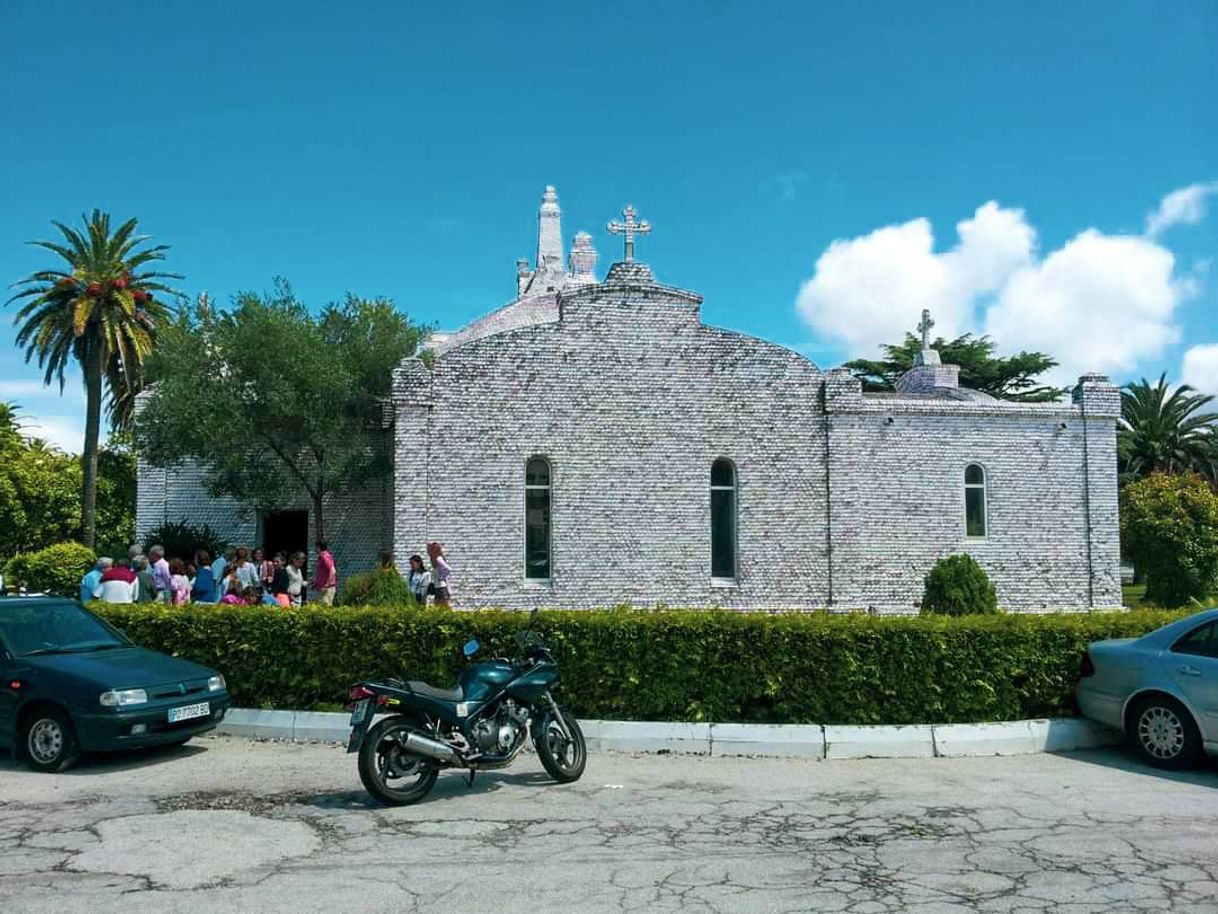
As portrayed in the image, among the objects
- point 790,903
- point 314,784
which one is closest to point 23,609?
point 314,784

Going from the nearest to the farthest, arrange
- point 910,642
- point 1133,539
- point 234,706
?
point 910,642
point 234,706
point 1133,539

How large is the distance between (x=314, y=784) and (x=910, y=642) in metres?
5.94

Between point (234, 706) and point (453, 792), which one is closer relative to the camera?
point (453, 792)

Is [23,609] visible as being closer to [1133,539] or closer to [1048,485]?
[1048,485]

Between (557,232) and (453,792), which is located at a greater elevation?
(557,232)

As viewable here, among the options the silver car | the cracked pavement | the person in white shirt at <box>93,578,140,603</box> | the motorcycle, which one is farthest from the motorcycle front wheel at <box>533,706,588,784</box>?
the person in white shirt at <box>93,578,140,603</box>

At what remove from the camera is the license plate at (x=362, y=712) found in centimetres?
787

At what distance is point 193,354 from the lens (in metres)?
21.0

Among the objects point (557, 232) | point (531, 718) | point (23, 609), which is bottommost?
point (531, 718)

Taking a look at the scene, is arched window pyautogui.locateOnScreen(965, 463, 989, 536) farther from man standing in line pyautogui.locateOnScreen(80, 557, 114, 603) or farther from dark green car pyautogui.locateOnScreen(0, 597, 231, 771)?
man standing in line pyautogui.locateOnScreen(80, 557, 114, 603)

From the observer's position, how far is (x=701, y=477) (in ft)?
68.0

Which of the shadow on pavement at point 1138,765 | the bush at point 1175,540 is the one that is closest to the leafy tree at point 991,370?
the bush at point 1175,540

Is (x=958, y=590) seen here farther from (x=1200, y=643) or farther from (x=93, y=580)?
(x=93, y=580)

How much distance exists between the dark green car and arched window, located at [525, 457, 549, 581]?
1062cm
